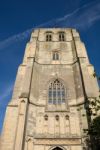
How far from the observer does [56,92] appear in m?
19.6

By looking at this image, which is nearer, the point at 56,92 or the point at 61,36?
the point at 56,92

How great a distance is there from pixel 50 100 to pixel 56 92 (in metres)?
1.16

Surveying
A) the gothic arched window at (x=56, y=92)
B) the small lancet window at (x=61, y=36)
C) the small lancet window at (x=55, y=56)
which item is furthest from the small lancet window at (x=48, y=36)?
the gothic arched window at (x=56, y=92)

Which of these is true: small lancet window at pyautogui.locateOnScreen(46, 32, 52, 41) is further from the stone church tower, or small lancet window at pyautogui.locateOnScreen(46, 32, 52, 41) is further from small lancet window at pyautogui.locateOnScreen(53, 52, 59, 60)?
small lancet window at pyautogui.locateOnScreen(53, 52, 59, 60)

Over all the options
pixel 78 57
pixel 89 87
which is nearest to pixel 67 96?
pixel 89 87

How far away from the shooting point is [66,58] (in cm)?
2411

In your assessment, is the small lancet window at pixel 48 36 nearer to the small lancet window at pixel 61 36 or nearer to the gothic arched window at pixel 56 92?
the small lancet window at pixel 61 36

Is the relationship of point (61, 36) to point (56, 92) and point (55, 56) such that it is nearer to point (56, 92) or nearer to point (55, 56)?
point (55, 56)

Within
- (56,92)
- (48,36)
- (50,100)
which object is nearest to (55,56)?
(48,36)

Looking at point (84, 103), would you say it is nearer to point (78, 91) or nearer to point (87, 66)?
point (78, 91)

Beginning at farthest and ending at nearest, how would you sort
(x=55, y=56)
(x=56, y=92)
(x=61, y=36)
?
(x=61, y=36) → (x=55, y=56) → (x=56, y=92)

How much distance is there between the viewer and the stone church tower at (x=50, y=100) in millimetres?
15062

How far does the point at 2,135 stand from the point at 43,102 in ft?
17.4

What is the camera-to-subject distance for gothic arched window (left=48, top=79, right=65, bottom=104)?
18.8 m
